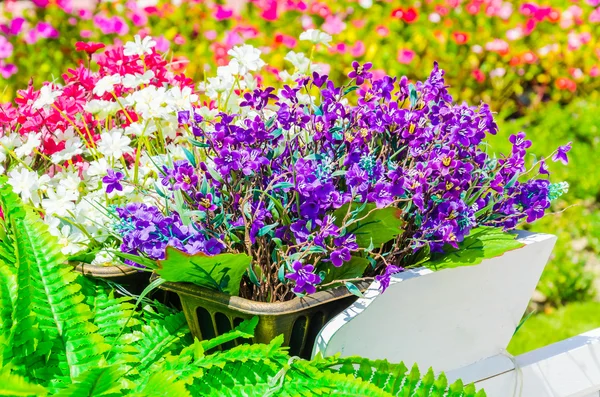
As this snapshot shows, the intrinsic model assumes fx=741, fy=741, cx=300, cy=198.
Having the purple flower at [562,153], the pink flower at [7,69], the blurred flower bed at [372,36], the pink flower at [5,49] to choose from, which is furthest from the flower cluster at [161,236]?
the pink flower at [5,49]

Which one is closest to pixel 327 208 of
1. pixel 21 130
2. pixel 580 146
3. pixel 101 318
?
pixel 101 318

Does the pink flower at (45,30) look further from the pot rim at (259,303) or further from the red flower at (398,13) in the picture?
the pot rim at (259,303)

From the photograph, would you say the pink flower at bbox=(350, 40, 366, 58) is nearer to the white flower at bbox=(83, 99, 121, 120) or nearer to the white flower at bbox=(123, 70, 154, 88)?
the white flower at bbox=(123, 70, 154, 88)

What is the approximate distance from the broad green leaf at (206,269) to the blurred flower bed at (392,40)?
351cm

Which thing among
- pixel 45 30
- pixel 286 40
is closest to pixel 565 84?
pixel 286 40

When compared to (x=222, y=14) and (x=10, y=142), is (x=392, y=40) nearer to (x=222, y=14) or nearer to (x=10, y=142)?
(x=222, y=14)

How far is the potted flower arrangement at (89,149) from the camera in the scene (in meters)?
1.53

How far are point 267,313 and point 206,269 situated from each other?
13 cm

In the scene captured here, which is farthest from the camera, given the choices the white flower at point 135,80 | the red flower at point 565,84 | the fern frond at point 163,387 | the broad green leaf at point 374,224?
the red flower at point 565,84

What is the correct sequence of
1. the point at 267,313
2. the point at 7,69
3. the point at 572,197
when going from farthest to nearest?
the point at 7,69 < the point at 572,197 < the point at 267,313

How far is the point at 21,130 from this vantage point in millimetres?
1856

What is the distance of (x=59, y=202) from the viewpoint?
1528 millimetres

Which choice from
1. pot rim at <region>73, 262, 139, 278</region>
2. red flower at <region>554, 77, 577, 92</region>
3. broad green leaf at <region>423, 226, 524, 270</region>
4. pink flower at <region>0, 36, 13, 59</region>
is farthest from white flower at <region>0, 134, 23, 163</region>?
red flower at <region>554, 77, 577, 92</region>

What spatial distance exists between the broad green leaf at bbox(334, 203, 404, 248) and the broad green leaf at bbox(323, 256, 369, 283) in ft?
0.11
